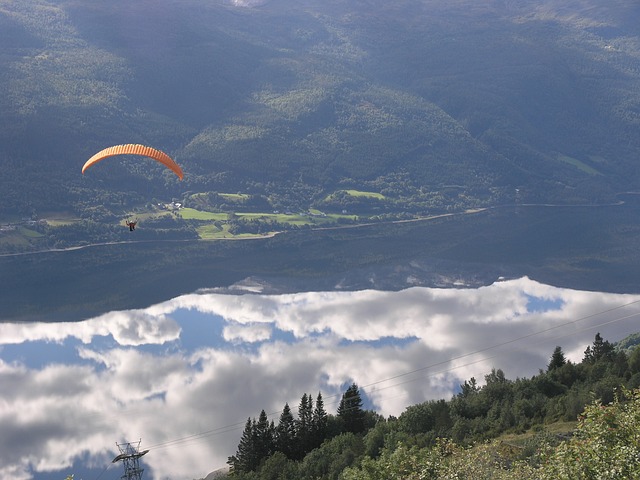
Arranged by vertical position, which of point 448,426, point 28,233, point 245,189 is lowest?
point 448,426

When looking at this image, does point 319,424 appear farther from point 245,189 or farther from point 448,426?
point 245,189

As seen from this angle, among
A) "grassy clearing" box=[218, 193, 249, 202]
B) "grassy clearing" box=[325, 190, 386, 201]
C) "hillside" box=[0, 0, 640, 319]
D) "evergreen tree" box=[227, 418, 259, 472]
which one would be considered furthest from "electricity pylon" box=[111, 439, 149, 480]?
"grassy clearing" box=[325, 190, 386, 201]

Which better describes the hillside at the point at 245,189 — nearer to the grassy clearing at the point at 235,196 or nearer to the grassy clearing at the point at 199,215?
the grassy clearing at the point at 199,215

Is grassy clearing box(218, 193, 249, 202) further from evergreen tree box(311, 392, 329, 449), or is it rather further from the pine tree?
the pine tree

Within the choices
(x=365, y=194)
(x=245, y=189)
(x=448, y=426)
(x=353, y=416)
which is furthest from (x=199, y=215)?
(x=448, y=426)

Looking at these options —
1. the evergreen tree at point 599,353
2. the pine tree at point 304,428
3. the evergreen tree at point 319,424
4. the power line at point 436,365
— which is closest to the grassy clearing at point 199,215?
the power line at point 436,365

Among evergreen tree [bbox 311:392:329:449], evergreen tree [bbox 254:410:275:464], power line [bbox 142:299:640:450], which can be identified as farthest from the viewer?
power line [bbox 142:299:640:450]
